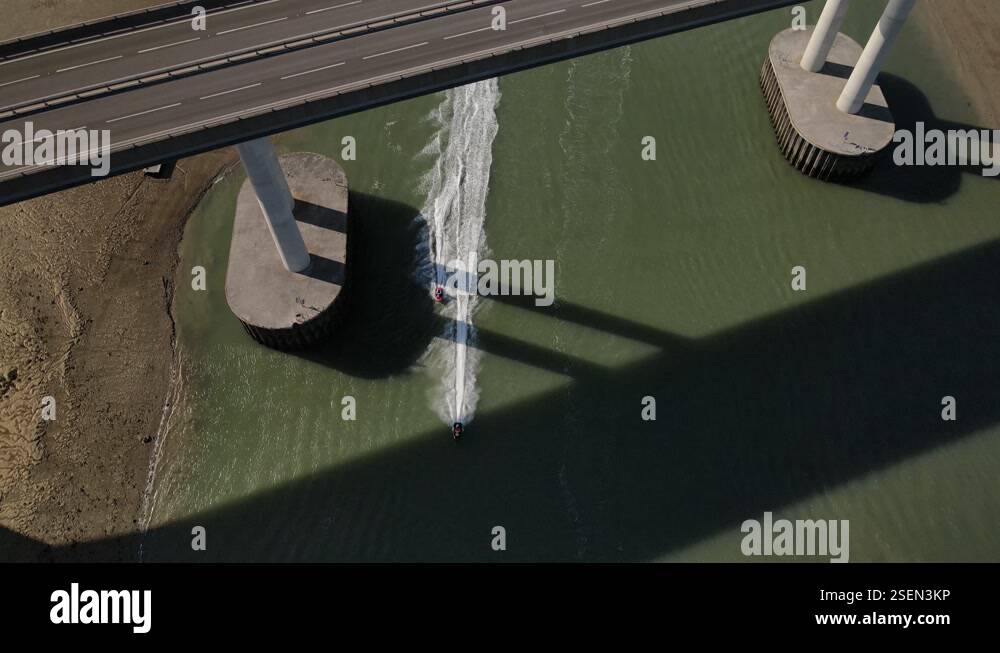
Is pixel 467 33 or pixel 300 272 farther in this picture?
pixel 300 272

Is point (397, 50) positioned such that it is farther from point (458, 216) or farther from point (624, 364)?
point (624, 364)

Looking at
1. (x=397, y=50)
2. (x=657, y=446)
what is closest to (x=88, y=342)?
(x=397, y=50)

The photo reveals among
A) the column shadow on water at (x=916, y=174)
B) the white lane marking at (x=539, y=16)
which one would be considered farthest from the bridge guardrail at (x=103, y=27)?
the column shadow on water at (x=916, y=174)

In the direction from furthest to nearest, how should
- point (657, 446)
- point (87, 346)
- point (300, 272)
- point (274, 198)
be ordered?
point (87, 346), point (300, 272), point (657, 446), point (274, 198)

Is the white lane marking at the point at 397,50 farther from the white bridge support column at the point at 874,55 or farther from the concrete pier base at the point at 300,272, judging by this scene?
the white bridge support column at the point at 874,55

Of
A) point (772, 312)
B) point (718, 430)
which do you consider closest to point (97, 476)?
point (718, 430)

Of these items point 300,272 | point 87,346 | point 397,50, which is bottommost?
point 87,346

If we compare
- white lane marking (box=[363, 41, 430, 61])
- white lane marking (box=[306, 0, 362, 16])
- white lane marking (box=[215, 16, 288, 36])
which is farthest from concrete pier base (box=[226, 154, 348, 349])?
white lane marking (box=[363, 41, 430, 61])
